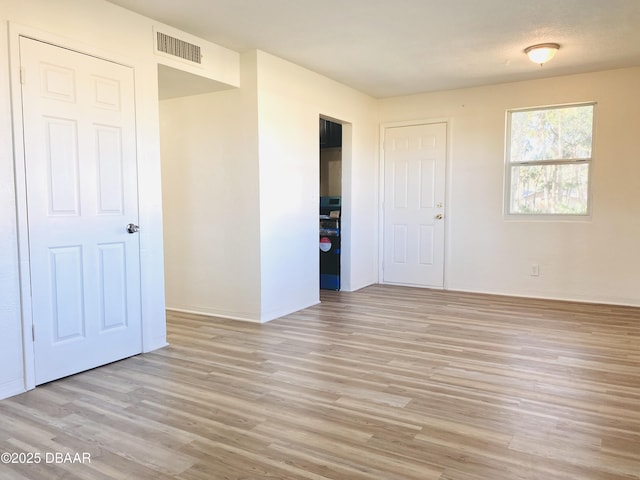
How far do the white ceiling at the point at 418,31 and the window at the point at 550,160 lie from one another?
1.67 feet

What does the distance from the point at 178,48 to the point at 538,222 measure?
4255mm

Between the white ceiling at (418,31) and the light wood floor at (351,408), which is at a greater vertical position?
the white ceiling at (418,31)

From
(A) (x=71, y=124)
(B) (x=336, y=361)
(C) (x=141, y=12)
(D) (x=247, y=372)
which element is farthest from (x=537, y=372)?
(C) (x=141, y=12)

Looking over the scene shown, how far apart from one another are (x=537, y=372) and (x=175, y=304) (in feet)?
11.4

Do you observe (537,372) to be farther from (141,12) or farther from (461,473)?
(141,12)

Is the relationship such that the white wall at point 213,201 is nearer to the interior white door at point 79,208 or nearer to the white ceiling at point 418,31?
the white ceiling at point 418,31

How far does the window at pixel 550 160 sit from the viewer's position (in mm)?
5172

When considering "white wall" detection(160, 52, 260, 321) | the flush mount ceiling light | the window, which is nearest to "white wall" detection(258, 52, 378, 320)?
"white wall" detection(160, 52, 260, 321)

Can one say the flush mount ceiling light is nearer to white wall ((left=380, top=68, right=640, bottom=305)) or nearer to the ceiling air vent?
white wall ((left=380, top=68, right=640, bottom=305))

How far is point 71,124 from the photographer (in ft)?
9.72

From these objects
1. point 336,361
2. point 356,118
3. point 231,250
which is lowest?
point 336,361

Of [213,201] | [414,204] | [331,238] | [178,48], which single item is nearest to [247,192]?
[213,201]

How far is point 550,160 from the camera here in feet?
17.5

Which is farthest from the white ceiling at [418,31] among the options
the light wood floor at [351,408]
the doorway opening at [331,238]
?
the light wood floor at [351,408]
